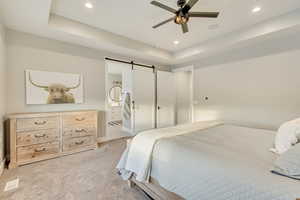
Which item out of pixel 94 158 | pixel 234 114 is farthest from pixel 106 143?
pixel 234 114

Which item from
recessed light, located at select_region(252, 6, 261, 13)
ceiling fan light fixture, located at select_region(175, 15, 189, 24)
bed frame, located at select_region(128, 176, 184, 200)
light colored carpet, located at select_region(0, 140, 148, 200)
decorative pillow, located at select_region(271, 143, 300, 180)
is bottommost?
light colored carpet, located at select_region(0, 140, 148, 200)

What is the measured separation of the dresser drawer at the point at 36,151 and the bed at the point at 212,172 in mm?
1818

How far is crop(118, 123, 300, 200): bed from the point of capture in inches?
35.4

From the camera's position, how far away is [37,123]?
2.57m

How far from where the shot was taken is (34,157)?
100.0 inches

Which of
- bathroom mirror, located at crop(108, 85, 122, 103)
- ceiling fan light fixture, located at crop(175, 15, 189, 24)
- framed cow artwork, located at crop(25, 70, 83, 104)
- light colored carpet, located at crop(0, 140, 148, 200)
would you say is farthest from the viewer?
bathroom mirror, located at crop(108, 85, 122, 103)

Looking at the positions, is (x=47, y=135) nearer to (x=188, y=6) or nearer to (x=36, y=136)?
(x=36, y=136)

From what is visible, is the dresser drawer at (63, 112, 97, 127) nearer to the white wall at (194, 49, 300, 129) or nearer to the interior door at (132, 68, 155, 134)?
the interior door at (132, 68, 155, 134)

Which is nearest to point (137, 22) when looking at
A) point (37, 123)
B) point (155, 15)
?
point (155, 15)

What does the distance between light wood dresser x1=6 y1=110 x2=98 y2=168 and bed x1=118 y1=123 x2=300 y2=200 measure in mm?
1738

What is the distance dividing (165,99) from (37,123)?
11.9ft

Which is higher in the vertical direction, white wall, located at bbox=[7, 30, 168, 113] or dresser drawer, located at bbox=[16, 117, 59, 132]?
white wall, located at bbox=[7, 30, 168, 113]

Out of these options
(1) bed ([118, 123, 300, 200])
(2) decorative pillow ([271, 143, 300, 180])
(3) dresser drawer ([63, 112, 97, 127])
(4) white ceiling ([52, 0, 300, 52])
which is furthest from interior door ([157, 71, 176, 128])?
(2) decorative pillow ([271, 143, 300, 180])

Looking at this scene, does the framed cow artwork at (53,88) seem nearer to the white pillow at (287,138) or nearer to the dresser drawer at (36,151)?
the dresser drawer at (36,151)
